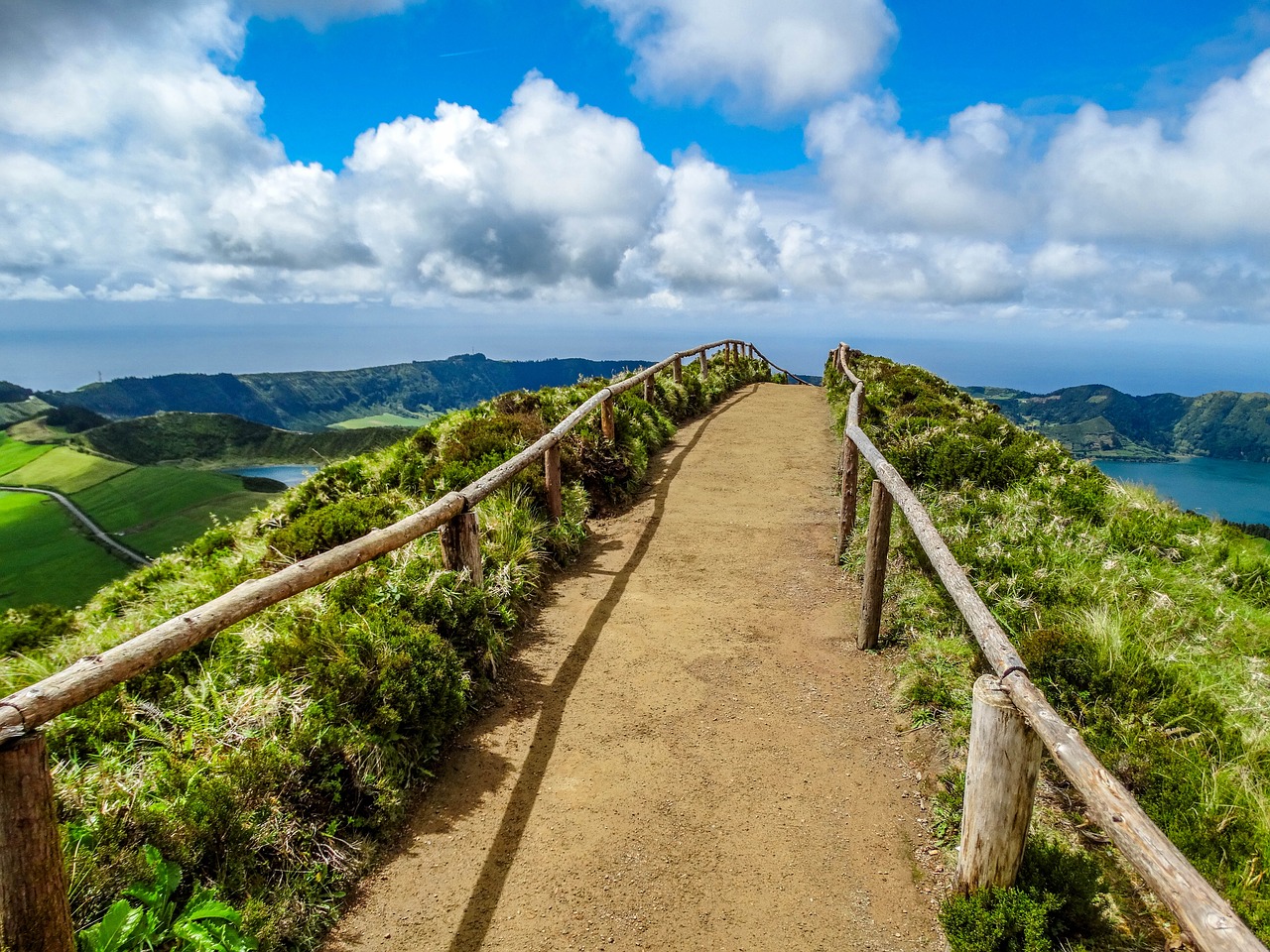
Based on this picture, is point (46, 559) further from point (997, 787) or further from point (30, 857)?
point (997, 787)

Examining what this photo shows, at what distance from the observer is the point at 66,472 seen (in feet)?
288

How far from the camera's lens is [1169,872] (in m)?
1.97

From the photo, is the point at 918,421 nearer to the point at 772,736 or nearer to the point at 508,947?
the point at 772,736

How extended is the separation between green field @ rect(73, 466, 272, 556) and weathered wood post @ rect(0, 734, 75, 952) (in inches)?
2557

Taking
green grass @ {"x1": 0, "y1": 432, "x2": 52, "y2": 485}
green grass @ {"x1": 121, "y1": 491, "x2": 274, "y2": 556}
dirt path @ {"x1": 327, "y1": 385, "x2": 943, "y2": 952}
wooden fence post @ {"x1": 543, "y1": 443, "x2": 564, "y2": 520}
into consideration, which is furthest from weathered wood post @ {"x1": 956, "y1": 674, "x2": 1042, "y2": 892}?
green grass @ {"x1": 0, "y1": 432, "x2": 52, "y2": 485}

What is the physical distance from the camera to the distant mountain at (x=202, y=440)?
126 metres

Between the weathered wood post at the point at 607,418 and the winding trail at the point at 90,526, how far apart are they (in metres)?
52.8

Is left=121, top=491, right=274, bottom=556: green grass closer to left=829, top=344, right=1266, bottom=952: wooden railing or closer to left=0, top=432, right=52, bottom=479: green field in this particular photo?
left=0, top=432, right=52, bottom=479: green field

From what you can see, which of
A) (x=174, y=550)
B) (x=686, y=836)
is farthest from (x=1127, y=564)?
(x=174, y=550)

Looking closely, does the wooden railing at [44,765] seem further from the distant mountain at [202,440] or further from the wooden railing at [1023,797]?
the distant mountain at [202,440]

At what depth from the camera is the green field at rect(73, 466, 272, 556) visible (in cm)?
6331

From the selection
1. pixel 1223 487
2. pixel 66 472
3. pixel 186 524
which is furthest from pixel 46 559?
pixel 1223 487

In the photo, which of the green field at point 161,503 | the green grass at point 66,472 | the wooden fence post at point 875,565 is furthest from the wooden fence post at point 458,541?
the green grass at point 66,472

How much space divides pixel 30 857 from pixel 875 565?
17.5ft
